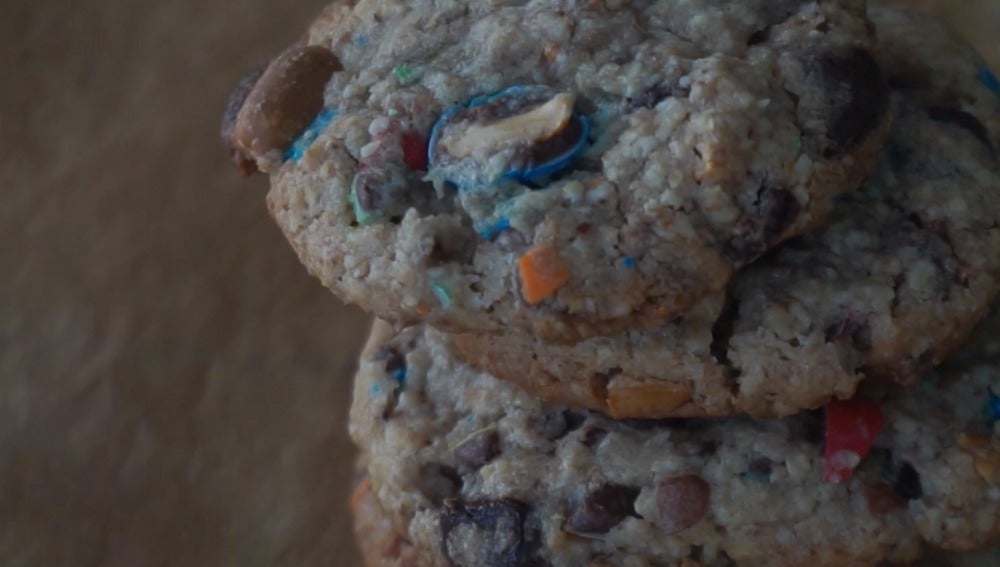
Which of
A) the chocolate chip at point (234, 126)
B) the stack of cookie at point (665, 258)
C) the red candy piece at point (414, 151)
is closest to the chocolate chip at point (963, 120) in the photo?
the stack of cookie at point (665, 258)

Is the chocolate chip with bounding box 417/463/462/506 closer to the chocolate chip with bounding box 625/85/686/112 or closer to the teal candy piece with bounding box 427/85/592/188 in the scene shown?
the teal candy piece with bounding box 427/85/592/188

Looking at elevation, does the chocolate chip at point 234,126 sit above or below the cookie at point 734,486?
above

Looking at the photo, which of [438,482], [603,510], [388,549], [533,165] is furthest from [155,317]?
[533,165]

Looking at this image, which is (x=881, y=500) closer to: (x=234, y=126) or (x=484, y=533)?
(x=484, y=533)

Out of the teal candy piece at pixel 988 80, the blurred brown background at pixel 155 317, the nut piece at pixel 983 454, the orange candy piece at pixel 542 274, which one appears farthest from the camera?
the blurred brown background at pixel 155 317

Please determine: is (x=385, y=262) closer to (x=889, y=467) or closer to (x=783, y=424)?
(x=783, y=424)

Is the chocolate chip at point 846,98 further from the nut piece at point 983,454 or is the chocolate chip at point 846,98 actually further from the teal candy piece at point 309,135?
the teal candy piece at point 309,135
